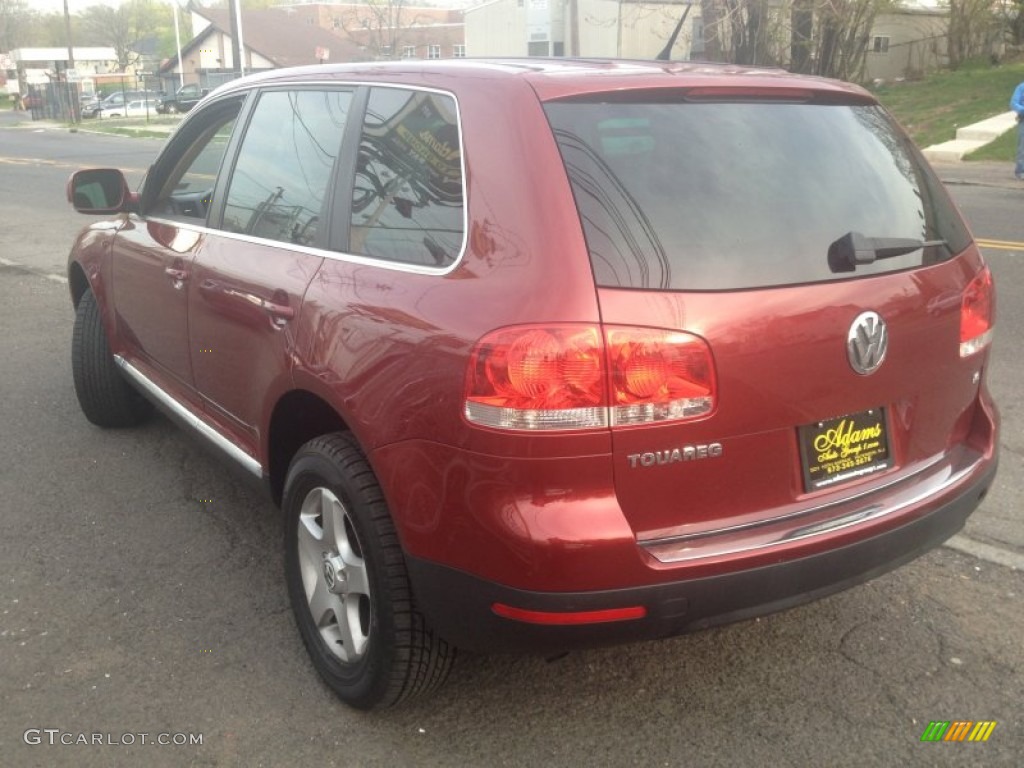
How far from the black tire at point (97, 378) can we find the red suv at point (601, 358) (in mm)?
2182

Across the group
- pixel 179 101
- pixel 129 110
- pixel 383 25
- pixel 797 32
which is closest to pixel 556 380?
pixel 797 32

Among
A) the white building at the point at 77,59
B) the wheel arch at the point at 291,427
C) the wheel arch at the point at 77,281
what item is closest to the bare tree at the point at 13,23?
the white building at the point at 77,59

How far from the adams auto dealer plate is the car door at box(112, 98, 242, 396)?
2.35 meters

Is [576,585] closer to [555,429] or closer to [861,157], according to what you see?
[555,429]

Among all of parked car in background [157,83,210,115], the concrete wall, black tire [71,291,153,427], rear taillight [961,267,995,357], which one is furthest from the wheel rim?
parked car in background [157,83,210,115]

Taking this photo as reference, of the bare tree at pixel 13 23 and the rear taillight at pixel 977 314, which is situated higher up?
the bare tree at pixel 13 23

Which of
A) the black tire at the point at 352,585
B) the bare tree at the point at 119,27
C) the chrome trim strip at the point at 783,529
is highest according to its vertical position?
the bare tree at the point at 119,27

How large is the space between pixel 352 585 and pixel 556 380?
971 millimetres

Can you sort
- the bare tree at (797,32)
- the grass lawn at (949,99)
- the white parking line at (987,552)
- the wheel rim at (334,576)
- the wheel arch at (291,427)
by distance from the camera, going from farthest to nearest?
the grass lawn at (949,99) → the bare tree at (797,32) → the white parking line at (987,552) → the wheel arch at (291,427) → the wheel rim at (334,576)

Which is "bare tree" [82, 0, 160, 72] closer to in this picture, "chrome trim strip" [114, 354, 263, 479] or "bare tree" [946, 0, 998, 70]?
"bare tree" [946, 0, 998, 70]

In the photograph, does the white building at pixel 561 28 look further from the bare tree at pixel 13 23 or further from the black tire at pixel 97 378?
the bare tree at pixel 13 23

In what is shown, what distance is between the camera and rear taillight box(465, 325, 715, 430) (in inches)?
91.6

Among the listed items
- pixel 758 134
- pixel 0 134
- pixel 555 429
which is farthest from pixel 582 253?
pixel 0 134

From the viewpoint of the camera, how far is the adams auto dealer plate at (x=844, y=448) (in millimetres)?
2582
